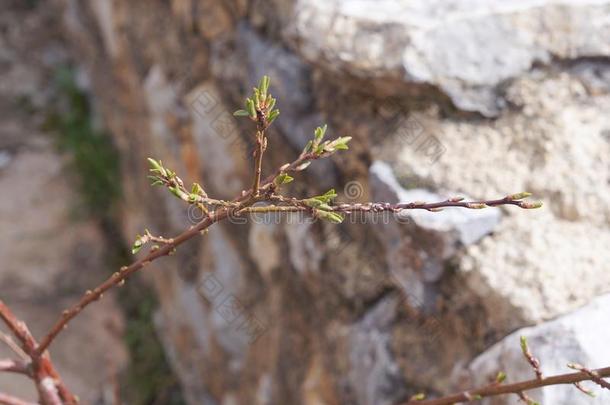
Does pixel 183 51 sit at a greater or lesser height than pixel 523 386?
greater

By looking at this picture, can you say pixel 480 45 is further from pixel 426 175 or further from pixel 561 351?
pixel 561 351

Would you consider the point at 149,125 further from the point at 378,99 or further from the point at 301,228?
the point at 378,99

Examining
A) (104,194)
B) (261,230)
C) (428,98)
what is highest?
(104,194)

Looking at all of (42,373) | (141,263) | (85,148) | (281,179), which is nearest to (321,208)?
(281,179)

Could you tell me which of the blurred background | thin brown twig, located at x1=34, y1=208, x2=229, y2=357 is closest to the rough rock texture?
the blurred background

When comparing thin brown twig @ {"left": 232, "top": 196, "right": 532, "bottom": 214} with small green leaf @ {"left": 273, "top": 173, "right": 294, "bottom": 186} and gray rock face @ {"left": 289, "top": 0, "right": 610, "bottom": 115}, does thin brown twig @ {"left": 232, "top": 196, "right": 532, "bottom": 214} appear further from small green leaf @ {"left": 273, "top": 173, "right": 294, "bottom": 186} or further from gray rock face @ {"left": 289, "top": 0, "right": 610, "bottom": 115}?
gray rock face @ {"left": 289, "top": 0, "right": 610, "bottom": 115}

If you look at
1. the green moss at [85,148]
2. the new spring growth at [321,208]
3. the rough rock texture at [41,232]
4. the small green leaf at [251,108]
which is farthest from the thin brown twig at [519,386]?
the green moss at [85,148]

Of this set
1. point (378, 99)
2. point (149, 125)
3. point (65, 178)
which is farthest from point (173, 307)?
point (378, 99)
